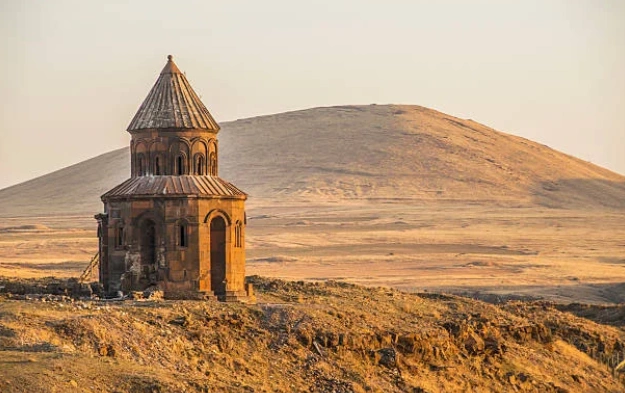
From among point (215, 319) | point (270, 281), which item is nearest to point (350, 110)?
point (270, 281)

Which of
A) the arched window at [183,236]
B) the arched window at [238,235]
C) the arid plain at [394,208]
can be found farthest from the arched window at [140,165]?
the arid plain at [394,208]

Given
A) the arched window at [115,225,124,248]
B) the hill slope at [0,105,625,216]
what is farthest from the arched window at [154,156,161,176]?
the hill slope at [0,105,625,216]

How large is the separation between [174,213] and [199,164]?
170 centimetres

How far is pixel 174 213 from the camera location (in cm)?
3441

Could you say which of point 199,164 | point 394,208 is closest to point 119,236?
point 199,164

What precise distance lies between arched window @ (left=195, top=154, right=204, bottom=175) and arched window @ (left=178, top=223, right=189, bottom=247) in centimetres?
160

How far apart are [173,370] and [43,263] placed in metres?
53.3

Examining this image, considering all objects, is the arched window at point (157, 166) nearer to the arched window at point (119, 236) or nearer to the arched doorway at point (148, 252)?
the arched doorway at point (148, 252)

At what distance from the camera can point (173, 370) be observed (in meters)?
25.2

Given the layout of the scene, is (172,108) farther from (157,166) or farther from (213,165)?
(213,165)

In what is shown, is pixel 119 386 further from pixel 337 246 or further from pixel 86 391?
pixel 337 246

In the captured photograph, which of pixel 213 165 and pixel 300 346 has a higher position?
pixel 213 165

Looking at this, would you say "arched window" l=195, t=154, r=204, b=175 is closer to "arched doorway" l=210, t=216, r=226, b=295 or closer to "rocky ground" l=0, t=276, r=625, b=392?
"arched doorway" l=210, t=216, r=226, b=295

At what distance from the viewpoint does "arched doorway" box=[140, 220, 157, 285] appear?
3472 cm
